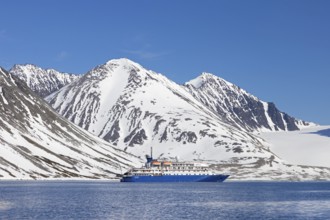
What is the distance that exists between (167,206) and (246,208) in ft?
61.3

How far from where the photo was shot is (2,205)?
14325 centimetres

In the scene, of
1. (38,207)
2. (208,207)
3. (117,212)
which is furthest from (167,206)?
(38,207)

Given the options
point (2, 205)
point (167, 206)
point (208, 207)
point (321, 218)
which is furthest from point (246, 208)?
point (2, 205)

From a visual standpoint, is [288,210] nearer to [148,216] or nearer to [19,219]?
[148,216]

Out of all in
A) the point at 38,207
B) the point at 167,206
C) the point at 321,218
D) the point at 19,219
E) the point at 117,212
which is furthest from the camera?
the point at 167,206

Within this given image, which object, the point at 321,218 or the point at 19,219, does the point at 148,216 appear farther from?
the point at 321,218

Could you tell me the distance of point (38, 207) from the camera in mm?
141375

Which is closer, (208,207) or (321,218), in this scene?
(321,218)

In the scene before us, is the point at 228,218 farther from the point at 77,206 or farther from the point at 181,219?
the point at 77,206

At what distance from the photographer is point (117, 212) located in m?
133

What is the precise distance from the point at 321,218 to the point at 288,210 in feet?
66.1

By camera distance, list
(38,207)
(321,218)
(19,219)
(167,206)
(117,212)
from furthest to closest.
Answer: (167,206) < (38,207) < (117,212) < (321,218) < (19,219)

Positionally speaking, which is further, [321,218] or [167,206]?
[167,206]

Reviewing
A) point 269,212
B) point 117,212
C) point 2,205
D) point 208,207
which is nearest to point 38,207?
point 2,205
